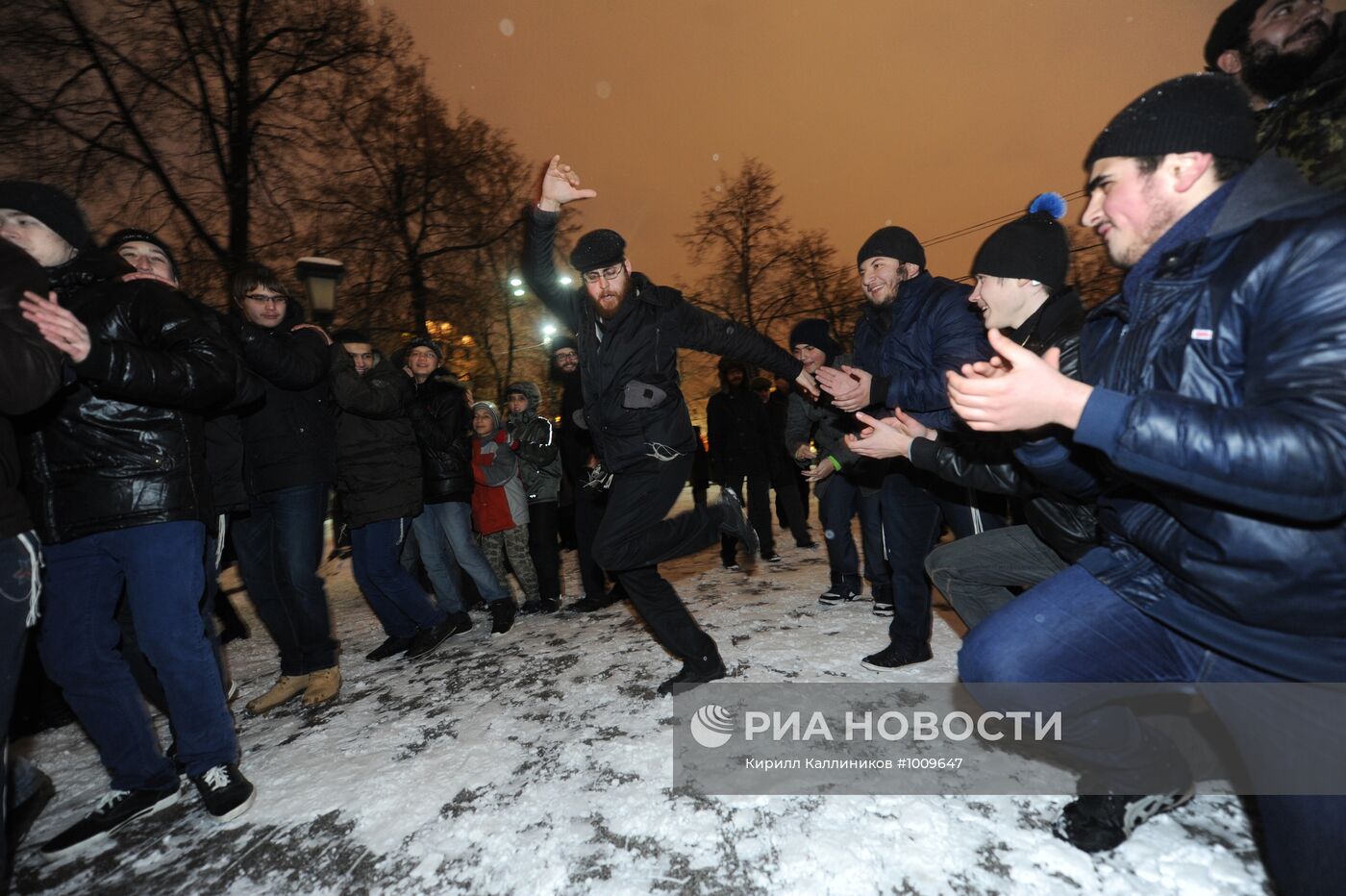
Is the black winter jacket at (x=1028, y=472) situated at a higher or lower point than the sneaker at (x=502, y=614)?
higher

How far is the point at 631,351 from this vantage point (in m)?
3.14

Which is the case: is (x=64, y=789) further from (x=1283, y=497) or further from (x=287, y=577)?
(x=1283, y=497)

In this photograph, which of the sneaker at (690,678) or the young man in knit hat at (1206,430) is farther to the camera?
the sneaker at (690,678)

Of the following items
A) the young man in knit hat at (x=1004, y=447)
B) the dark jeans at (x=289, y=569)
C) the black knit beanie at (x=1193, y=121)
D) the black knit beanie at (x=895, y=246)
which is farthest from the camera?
the dark jeans at (x=289, y=569)

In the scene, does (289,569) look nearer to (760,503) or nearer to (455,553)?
(455,553)

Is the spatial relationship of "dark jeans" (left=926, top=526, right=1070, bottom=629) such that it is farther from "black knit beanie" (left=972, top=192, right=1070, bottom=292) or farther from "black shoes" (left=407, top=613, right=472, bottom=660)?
"black shoes" (left=407, top=613, right=472, bottom=660)

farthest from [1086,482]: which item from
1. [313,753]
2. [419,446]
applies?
[419,446]

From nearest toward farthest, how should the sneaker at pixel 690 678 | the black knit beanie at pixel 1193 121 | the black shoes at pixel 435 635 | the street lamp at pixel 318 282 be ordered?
1. the black knit beanie at pixel 1193 121
2. the sneaker at pixel 690 678
3. the black shoes at pixel 435 635
4. the street lamp at pixel 318 282

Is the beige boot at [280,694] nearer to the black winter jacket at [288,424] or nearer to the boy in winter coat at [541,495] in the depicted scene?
the black winter jacket at [288,424]

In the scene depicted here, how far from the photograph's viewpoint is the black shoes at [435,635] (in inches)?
174

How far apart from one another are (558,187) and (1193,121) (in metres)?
2.41

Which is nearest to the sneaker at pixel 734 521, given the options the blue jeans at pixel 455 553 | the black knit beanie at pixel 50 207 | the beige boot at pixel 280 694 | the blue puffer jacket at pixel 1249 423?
the blue jeans at pixel 455 553

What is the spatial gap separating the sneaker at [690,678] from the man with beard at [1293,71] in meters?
3.02

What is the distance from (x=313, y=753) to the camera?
9.78 feet
